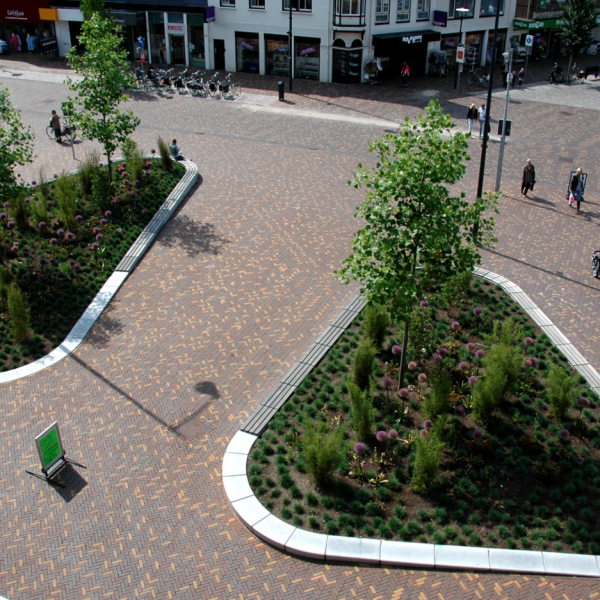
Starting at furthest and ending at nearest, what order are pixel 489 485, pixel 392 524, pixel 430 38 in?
1. pixel 430 38
2. pixel 489 485
3. pixel 392 524

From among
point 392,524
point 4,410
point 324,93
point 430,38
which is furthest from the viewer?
point 430,38

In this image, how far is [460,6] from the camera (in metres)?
39.2

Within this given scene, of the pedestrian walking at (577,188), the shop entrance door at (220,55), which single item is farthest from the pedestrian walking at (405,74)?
the pedestrian walking at (577,188)

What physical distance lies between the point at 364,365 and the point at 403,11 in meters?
29.5

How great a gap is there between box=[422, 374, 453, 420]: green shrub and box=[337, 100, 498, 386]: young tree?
1.37 metres

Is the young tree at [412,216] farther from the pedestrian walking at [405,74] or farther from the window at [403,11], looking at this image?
the window at [403,11]

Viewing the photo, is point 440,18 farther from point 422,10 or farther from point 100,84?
point 100,84

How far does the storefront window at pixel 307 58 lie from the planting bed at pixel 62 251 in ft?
57.3

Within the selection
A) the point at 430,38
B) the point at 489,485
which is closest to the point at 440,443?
the point at 489,485

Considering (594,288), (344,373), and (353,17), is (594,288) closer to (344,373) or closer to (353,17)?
(344,373)

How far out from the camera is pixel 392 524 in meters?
10.1

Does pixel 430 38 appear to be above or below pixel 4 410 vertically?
above

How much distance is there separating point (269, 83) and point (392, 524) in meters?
29.8

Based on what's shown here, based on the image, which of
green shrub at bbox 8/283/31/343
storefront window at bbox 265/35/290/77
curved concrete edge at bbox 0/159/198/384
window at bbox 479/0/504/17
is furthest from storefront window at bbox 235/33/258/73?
green shrub at bbox 8/283/31/343
